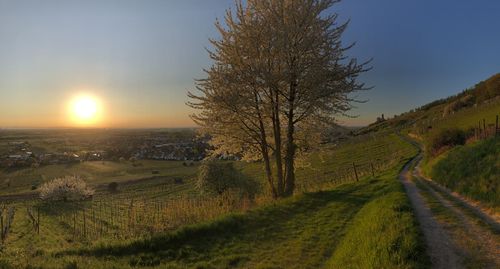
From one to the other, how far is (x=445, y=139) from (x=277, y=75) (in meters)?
21.3

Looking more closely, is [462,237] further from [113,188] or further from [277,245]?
[113,188]

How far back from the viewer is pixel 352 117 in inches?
787

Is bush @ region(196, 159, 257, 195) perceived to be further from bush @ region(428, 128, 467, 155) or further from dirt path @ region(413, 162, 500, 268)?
dirt path @ region(413, 162, 500, 268)

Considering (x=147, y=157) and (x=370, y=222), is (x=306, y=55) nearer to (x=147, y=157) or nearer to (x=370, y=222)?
(x=370, y=222)

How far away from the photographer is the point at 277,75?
18594 mm

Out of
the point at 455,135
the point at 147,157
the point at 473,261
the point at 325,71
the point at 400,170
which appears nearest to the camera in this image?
the point at 473,261

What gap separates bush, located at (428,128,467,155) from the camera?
1247 inches

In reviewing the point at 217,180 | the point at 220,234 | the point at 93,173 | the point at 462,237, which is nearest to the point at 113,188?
the point at 93,173

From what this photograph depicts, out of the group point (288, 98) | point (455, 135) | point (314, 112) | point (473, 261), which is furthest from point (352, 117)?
point (455, 135)

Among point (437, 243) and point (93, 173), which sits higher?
point (437, 243)

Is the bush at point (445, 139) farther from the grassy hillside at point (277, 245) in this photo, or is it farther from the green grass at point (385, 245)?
the green grass at point (385, 245)

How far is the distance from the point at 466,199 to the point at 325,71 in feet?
29.5

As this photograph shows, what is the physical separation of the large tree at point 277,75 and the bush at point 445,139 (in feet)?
53.8

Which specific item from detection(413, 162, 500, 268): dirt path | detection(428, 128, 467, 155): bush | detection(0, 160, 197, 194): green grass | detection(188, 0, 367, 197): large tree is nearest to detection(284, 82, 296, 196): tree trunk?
detection(188, 0, 367, 197): large tree
